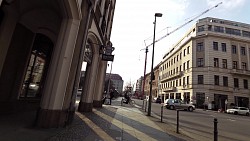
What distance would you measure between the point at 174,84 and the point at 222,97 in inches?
647

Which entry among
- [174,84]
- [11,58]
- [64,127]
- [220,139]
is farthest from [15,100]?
[174,84]

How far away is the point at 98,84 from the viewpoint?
648 inches

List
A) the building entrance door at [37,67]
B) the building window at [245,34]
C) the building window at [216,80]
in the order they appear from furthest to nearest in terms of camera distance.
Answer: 1. the building window at [245,34]
2. the building window at [216,80]
3. the building entrance door at [37,67]

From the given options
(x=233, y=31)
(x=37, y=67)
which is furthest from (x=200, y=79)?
(x=37, y=67)

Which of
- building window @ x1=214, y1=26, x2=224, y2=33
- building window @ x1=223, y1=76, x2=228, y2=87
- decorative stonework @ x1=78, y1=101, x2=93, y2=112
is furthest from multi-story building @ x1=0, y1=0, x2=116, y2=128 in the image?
building window @ x1=214, y1=26, x2=224, y2=33

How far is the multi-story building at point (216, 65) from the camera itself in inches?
1703

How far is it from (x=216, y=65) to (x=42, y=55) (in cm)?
4283

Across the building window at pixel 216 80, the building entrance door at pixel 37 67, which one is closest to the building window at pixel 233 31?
the building window at pixel 216 80

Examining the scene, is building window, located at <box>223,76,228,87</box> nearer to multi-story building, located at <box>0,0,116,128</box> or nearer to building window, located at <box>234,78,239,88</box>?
building window, located at <box>234,78,239,88</box>

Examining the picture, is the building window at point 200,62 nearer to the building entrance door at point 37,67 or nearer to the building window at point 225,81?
the building window at point 225,81

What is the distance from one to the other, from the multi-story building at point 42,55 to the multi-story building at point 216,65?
38.9 m

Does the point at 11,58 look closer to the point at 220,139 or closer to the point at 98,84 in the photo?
the point at 98,84

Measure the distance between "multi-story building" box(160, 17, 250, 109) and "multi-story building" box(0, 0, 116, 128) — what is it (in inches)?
1530

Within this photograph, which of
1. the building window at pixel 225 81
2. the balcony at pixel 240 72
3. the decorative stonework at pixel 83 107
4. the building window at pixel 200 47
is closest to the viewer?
the decorative stonework at pixel 83 107
